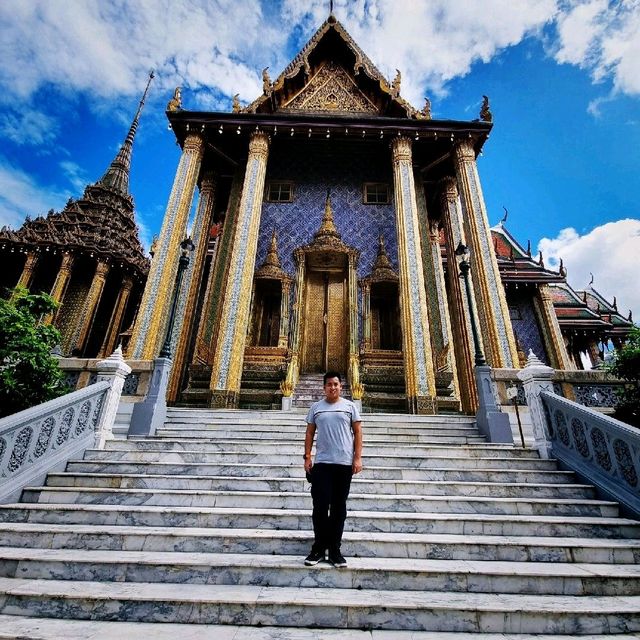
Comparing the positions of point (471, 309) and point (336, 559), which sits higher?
point (471, 309)

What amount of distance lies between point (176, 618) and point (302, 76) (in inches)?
601

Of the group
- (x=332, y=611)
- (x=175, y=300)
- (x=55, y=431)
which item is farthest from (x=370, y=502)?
(x=175, y=300)

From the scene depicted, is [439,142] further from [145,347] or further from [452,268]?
Answer: [145,347]

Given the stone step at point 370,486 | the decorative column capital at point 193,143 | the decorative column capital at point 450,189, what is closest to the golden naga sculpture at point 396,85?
the decorative column capital at point 450,189

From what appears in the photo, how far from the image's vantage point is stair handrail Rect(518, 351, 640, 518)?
3857 millimetres

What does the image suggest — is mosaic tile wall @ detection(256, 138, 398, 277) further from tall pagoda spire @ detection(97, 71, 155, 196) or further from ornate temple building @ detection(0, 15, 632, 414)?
tall pagoda spire @ detection(97, 71, 155, 196)

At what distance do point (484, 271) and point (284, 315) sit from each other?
5595 millimetres

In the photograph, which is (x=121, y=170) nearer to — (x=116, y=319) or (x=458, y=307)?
(x=116, y=319)

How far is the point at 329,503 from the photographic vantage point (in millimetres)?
2768

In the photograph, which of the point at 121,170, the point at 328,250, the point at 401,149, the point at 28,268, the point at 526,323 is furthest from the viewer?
the point at 121,170

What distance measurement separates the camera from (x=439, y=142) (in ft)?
38.3

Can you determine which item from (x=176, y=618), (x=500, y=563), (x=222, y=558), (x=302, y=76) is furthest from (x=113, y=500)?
(x=302, y=76)

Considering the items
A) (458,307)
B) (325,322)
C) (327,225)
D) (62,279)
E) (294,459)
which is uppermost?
(62,279)

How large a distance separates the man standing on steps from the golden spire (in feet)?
30.2
